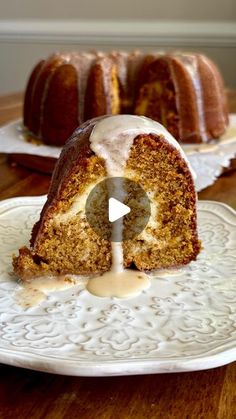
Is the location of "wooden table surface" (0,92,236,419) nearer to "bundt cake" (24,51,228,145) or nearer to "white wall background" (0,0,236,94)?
"bundt cake" (24,51,228,145)

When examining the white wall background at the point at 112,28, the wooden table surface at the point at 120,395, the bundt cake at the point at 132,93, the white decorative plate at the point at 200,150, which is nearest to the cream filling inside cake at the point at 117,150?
the wooden table surface at the point at 120,395

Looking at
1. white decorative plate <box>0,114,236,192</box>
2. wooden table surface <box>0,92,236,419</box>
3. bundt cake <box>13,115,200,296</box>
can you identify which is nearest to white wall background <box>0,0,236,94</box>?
white decorative plate <box>0,114,236,192</box>

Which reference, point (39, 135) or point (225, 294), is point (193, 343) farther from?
point (39, 135)

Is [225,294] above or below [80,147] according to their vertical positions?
below

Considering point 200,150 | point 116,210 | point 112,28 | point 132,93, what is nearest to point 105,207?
point 116,210

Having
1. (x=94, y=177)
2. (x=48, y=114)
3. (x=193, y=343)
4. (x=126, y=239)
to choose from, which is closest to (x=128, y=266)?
(x=126, y=239)

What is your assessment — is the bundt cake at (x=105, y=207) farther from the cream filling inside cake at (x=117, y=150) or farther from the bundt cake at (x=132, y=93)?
the bundt cake at (x=132, y=93)
